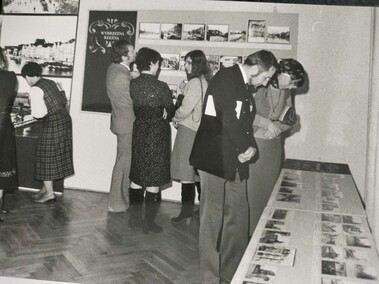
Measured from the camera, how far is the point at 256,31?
163 centimetres

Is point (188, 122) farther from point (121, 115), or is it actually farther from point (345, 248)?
point (345, 248)

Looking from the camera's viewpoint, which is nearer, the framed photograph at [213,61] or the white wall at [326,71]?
the white wall at [326,71]

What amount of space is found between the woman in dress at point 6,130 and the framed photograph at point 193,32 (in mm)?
809

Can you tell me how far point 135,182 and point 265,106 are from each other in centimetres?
78

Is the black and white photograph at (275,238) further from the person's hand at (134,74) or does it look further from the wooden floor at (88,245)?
the person's hand at (134,74)

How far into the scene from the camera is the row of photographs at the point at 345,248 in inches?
35.4

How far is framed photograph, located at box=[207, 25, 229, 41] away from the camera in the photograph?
1650 millimetres

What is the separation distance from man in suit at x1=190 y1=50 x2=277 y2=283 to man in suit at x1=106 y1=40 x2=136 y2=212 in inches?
19.1

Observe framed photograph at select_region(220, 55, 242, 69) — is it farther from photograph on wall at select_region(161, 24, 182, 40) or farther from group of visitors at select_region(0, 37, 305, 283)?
photograph on wall at select_region(161, 24, 182, 40)

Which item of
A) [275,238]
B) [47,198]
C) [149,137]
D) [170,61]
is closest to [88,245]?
[47,198]

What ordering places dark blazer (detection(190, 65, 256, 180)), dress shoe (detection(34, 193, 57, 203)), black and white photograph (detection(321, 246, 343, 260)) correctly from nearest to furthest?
black and white photograph (detection(321, 246, 343, 260)) → dark blazer (detection(190, 65, 256, 180)) → dress shoe (detection(34, 193, 57, 203))

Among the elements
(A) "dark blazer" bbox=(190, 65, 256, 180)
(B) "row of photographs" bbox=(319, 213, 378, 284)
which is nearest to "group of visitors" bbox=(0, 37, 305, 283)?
(A) "dark blazer" bbox=(190, 65, 256, 180)

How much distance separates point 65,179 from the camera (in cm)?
199

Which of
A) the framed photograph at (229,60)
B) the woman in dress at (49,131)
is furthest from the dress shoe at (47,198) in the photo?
the framed photograph at (229,60)
